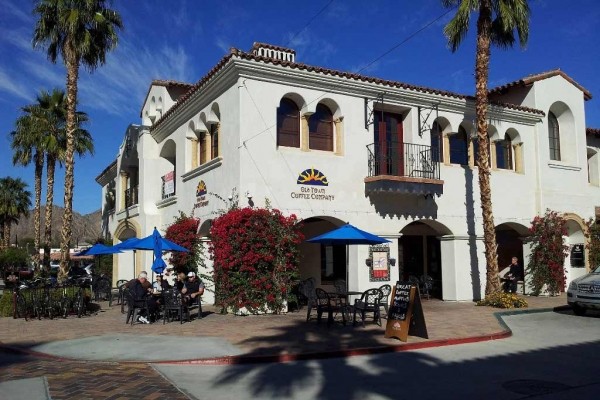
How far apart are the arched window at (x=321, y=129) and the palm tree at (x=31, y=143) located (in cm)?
1771

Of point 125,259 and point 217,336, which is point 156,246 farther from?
point 125,259

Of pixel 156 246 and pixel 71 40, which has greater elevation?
pixel 71 40

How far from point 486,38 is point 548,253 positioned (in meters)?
7.97

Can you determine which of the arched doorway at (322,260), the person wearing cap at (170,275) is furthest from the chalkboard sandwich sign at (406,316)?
the person wearing cap at (170,275)

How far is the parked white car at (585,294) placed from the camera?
45.9 ft

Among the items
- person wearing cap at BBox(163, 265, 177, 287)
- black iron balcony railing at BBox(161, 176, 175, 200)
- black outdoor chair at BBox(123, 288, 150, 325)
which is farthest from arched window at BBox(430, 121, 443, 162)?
black outdoor chair at BBox(123, 288, 150, 325)

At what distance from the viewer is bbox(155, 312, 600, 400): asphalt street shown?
6801mm

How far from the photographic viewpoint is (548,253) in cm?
1906

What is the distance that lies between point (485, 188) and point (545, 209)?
5135mm

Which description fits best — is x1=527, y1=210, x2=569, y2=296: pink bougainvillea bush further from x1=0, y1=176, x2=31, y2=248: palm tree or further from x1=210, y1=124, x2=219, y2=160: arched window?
x1=0, y1=176, x2=31, y2=248: palm tree

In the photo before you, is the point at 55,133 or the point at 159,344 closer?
the point at 159,344

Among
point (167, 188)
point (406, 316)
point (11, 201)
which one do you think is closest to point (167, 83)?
point (167, 188)

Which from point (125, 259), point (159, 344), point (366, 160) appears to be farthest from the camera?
point (125, 259)

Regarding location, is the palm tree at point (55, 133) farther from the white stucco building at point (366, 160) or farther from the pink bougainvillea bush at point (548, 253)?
the pink bougainvillea bush at point (548, 253)
